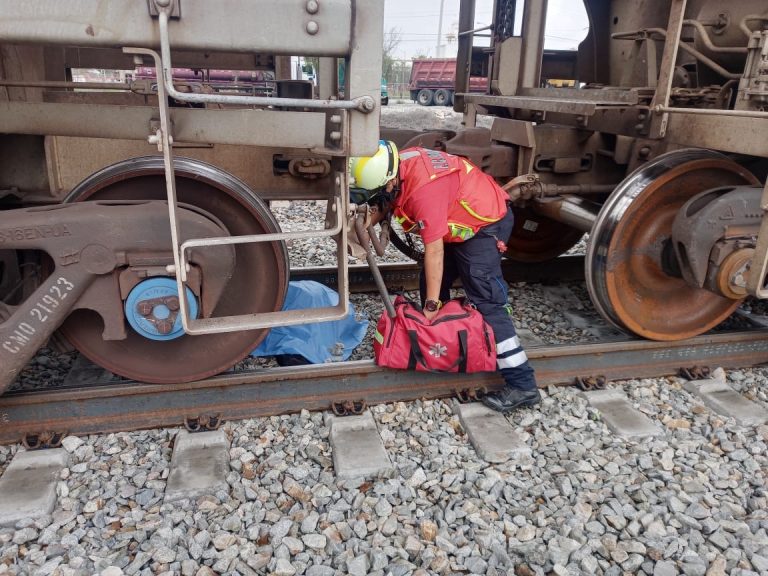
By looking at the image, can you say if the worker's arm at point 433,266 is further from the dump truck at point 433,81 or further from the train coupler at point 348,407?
the dump truck at point 433,81

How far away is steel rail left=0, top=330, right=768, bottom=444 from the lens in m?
3.25

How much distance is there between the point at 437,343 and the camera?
356 cm

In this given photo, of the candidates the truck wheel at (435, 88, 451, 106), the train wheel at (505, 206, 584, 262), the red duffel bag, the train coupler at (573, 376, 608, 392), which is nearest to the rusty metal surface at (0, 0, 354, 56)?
the red duffel bag

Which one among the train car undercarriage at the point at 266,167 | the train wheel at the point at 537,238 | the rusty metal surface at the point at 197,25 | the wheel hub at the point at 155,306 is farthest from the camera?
the train wheel at the point at 537,238

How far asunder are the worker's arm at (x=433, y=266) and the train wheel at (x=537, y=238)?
2.14 metres

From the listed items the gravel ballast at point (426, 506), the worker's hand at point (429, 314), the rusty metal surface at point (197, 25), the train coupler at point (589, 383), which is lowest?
the gravel ballast at point (426, 506)

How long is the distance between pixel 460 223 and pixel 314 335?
1223mm

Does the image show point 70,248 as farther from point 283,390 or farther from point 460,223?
point 460,223

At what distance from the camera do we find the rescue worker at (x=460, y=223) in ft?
11.5

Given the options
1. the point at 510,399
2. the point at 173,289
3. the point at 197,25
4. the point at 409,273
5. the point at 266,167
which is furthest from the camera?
the point at 409,273

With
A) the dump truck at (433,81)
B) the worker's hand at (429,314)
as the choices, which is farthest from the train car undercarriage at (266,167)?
the dump truck at (433,81)

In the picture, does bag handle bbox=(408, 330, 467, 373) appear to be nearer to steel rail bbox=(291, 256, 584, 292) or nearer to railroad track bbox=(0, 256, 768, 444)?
railroad track bbox=(0, 256, 768, 444)

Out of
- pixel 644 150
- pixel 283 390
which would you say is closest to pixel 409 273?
pixel 644 150

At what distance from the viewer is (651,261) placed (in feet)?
13.7
